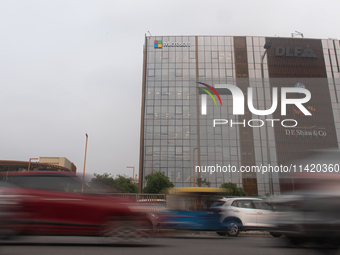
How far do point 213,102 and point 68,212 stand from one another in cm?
4943

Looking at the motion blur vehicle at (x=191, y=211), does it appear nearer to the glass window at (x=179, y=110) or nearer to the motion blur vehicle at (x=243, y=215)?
the motion blur vehicle at (x=243, y=215)

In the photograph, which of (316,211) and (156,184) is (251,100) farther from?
(316,211)

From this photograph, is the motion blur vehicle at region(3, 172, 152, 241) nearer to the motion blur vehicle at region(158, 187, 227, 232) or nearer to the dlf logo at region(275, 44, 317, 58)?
the motion blur vehicle at region(158, 187, 227, 232)

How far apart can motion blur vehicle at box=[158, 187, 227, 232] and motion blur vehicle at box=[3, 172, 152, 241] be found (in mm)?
3947

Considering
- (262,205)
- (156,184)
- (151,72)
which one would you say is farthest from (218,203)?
(151,72)

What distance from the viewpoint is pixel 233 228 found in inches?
435

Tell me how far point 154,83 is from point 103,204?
170 feet

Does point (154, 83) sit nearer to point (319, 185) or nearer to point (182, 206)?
point (182, 206)

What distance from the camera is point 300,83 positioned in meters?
56.8

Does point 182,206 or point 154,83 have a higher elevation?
point 154,83

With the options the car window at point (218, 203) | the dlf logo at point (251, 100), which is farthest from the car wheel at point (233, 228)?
the dlf logo at point (251, 100)

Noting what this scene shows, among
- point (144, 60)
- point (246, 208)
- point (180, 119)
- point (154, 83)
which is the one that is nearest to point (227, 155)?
point (180, 119)

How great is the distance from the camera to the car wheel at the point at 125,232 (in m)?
6.19

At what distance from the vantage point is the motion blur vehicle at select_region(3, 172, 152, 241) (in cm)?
605
